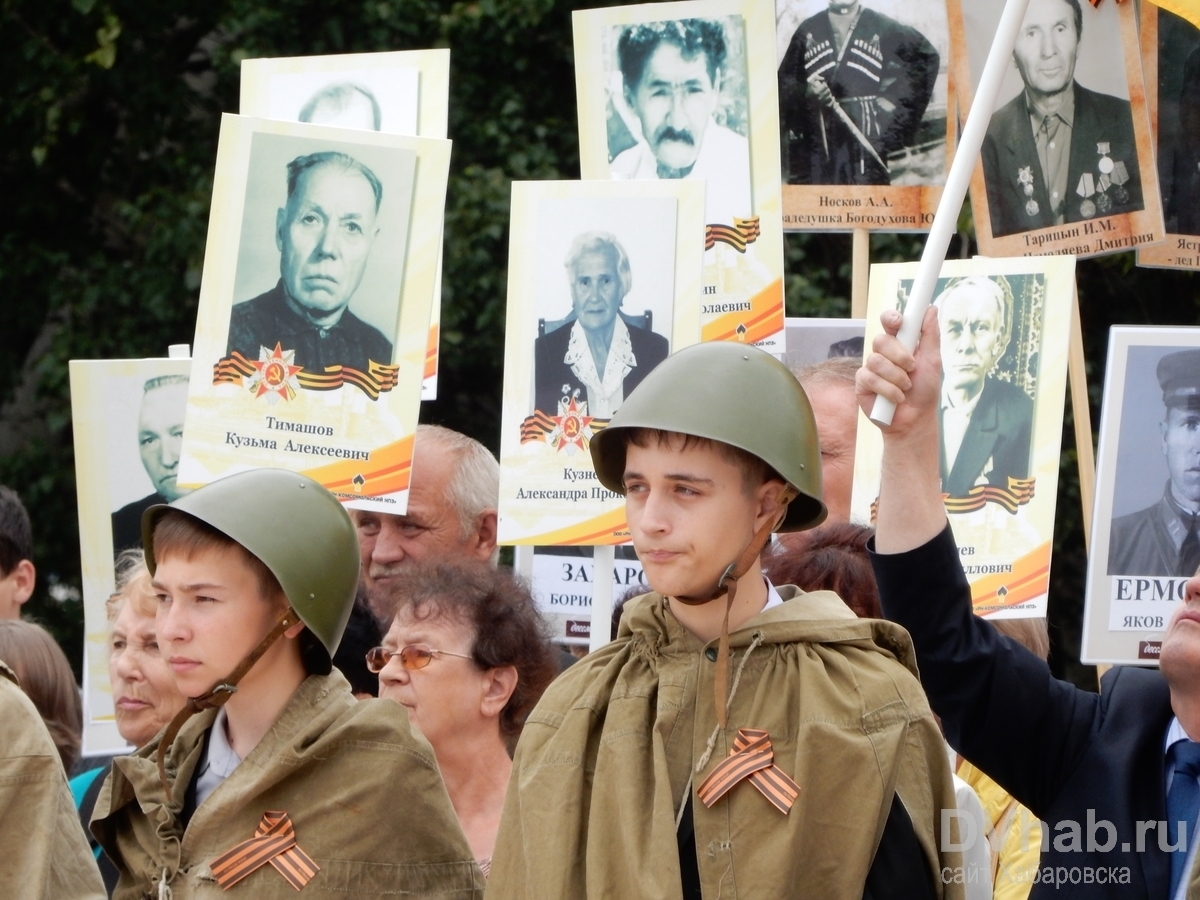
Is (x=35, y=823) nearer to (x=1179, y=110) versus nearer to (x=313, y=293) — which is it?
(x=313, y=293)

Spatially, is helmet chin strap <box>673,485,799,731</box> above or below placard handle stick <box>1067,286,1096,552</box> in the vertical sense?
below

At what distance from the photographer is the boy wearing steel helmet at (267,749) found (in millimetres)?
2965

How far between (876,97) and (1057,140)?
0.55 metres

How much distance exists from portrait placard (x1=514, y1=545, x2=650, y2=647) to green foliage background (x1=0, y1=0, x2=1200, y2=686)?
12.4 feet

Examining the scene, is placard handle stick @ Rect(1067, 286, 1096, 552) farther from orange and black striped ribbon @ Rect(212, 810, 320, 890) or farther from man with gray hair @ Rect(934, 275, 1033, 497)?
orange and black striped ribbon @ Rect(212, 810, 320, 890)

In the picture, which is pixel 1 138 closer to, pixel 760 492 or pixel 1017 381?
pixel 1017 381

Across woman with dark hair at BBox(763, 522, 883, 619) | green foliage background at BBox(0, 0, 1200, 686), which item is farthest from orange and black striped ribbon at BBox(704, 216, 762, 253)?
green foliage background at BBox(0, 0, 1200, 686)

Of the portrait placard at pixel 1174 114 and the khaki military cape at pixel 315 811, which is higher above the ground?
the portrait placard at pixel 1174 114

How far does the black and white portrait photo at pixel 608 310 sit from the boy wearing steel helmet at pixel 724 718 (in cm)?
133

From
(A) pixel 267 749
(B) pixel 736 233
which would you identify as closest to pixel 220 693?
(A) pixel 267 749

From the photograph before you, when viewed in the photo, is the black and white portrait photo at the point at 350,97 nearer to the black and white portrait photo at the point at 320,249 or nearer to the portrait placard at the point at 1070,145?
the black and white portrait photo at the point at 320,249

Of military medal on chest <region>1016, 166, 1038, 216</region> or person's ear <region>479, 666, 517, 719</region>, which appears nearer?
person's ear <region>479, 666, 517, 719</region>

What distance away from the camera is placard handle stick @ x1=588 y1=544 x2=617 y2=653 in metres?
4.06

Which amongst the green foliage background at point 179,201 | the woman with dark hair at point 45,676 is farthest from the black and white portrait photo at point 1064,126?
the green foliage background at point 179,201
